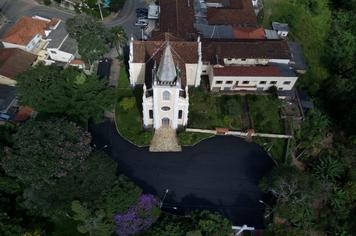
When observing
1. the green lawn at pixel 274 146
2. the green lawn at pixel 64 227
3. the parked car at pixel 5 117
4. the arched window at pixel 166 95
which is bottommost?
the green lawn at pixel 64 227

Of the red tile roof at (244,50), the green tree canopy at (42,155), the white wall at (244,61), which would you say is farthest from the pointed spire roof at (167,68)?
the white wall at (244,61)

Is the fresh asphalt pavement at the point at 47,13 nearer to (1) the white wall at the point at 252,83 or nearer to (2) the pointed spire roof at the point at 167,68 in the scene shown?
(1) the white wall at the point at 252,83

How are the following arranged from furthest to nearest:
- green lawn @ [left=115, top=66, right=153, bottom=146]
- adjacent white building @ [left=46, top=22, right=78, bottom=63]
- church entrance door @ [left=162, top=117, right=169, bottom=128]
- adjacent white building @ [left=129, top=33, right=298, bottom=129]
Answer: adjacent white building @ [left=46, top=22, right=78, bottom=63], green lawn @ [left=115, top=66, right=153, bottom=146], church entrance door @ [left=162, top=117, right=169, bottom=128], adjacent white building @ [left=129, top=33, right=298, bottom=129]

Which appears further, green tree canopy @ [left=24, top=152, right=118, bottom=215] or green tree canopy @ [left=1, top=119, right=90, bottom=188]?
green tree canopy @ [left=24, top=152, right=118, bottom=215]

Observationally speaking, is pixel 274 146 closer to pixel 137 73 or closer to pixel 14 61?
pixel 137 73

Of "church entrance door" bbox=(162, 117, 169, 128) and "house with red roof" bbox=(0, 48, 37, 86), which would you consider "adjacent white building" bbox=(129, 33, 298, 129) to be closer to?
"church entrance door" bbox=(162, 117, 169, 128)

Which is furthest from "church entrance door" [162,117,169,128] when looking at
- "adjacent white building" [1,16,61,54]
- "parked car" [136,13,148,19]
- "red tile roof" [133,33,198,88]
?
"adjacent white building" [1,16,61,54]

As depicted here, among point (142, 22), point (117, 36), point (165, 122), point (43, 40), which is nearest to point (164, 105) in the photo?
point (165, 122)
